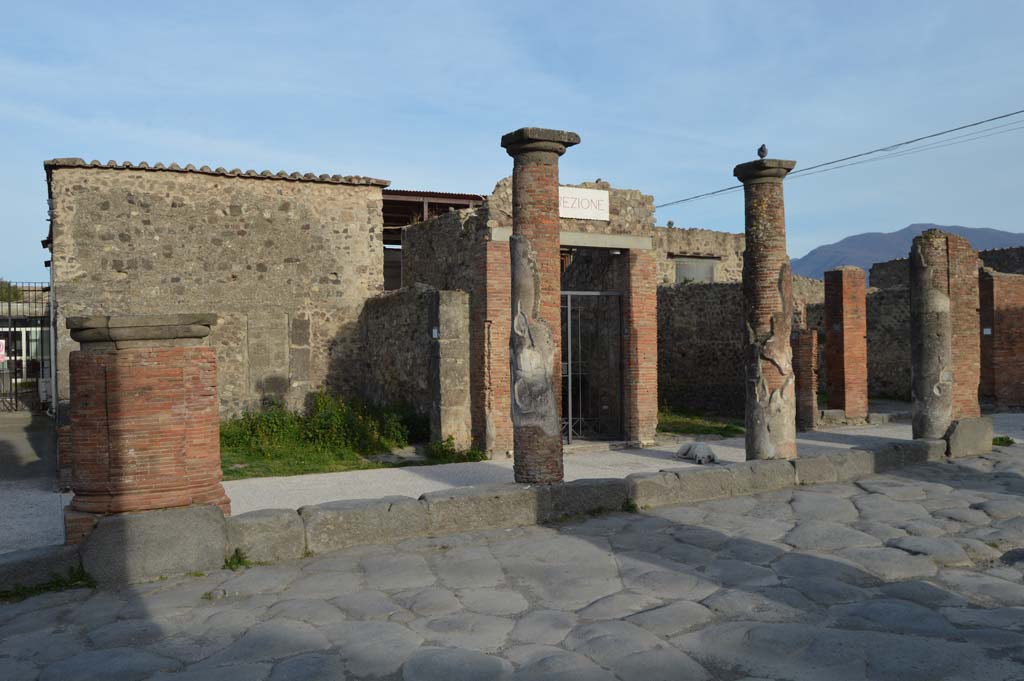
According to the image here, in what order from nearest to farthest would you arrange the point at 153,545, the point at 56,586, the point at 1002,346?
1. the point at 56,586
2. the point at 153,545
3. the point at 1002,346

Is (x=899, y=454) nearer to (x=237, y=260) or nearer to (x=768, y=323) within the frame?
(x=768, y=323)

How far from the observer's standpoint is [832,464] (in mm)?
8422

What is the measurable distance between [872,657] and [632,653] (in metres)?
1.08

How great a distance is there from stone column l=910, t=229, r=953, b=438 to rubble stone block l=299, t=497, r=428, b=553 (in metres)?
7.43

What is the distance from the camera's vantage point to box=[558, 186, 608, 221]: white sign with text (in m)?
11.2

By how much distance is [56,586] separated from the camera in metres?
4.91

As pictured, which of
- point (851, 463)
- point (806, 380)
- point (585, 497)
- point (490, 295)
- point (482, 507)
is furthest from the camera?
point (806, 380)

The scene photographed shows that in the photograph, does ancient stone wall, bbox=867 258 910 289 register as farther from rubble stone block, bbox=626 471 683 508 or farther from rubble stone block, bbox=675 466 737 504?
rubble stone block, bbox=626 471 683 508

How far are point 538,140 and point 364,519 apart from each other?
3.75 meters

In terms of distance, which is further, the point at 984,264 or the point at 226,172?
the point at 984,264

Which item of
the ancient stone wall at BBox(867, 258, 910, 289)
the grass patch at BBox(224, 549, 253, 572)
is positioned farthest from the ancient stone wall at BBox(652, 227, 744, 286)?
the grass patch at BBox(224, 549, 253, 572)

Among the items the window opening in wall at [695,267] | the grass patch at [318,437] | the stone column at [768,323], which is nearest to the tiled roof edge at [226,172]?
the grass patch at [318,437]

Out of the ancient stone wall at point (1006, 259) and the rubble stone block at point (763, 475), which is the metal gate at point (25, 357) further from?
the ancient stone wall at point (1006, 259)

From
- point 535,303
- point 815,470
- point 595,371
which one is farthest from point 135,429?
point 595,371
